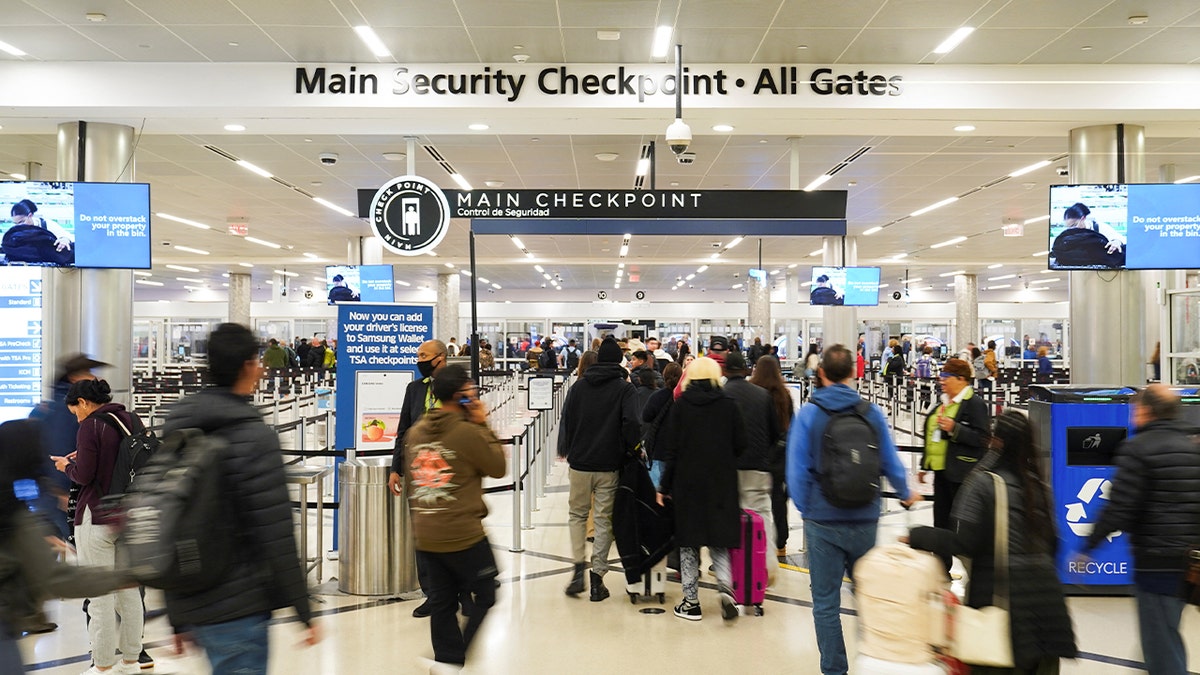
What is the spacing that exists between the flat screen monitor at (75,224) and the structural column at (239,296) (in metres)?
19.8

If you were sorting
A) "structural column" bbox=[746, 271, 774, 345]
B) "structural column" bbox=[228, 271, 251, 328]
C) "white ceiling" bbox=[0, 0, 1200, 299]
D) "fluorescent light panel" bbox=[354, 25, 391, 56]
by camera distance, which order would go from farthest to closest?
"structural column" bbox=[228, 271, 251, 328] → "structural column" bbox=[746, 271, 774, 345] → "fluorescent light panel" bbox=[354, 25, 391, 56] → "white ceiling" bbox=[0, 0, 1200, 299]

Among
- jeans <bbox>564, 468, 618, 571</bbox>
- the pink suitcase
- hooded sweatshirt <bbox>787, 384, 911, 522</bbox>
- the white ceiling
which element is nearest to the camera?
hooded sweatshirt <bbox>787, 384, 911, 522</bbox>

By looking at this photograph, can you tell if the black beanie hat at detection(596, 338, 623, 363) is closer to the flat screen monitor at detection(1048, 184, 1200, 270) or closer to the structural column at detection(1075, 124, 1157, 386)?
the flat screen monitor at detection(1048, 184, 1200, 270)

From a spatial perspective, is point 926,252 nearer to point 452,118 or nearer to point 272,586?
point 452,118

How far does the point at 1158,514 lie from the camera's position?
11.3 feet

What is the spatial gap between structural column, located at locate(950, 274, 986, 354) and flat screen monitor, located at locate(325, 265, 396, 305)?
17.6 metres

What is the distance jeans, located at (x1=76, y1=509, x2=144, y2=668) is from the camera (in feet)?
13.9

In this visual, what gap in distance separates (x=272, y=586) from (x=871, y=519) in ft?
8.32

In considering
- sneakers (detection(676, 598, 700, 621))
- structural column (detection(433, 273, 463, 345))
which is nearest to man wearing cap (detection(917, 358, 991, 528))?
sneakers (detection(676, 598, 700, 621))

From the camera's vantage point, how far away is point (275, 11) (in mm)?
6645

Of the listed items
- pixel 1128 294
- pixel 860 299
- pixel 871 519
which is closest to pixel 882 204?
pixel 860 299

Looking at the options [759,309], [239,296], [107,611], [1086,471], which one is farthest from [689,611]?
[239,296]

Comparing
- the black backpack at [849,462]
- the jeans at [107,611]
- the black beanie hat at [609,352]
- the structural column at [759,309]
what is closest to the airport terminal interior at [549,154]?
the jeans at [107,611]

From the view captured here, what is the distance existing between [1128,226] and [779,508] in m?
4.38
